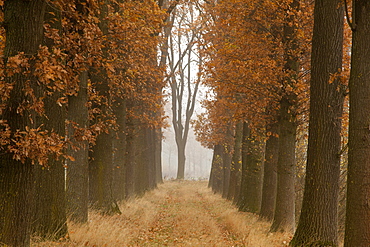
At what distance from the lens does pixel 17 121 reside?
5.66 m

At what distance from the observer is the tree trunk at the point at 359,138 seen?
5777 mm

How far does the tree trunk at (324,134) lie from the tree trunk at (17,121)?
5517mm

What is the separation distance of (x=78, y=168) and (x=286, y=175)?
6.21 meters

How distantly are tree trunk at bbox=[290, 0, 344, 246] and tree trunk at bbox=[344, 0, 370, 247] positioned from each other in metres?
1.60

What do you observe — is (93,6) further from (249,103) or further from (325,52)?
(249,103)

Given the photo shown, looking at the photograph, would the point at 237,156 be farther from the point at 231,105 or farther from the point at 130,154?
the point at 231,105

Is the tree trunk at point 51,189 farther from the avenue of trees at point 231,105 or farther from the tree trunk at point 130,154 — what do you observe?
the tree trunk at point 130,154

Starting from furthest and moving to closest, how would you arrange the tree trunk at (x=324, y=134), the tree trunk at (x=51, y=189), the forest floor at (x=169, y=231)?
the forest floor at (x=169, y=231) → the tree trunk at (x=51, y=189) → the tree trunk at (x=324, y=134)

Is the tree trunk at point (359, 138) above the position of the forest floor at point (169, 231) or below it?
above

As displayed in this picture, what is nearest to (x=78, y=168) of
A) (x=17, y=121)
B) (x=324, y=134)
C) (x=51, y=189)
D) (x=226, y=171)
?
(x=51, y=189)

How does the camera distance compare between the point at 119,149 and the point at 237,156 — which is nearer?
the point at 119,149

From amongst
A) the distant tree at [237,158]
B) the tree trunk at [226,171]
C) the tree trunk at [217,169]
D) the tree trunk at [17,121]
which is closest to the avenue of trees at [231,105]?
the tree trunk at [17,121]

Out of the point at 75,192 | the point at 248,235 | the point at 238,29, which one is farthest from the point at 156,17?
the point at 248,235

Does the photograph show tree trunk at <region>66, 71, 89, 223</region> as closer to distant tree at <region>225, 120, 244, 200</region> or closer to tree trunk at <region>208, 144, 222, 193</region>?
distant tree at <region>225, 120, 244, 200</region>
